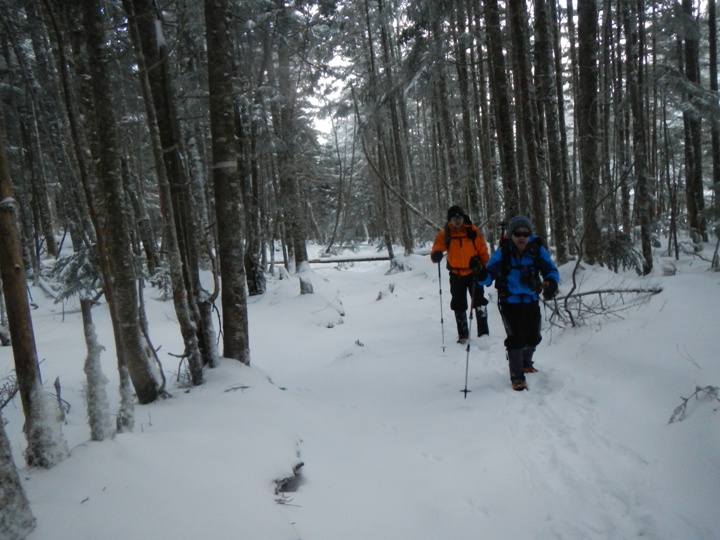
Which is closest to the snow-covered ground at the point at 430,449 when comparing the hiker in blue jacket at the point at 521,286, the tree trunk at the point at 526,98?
the hiker in blue jacket at the point at 521,286

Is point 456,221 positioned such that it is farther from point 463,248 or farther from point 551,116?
point 551,116

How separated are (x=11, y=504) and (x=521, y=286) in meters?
4.67

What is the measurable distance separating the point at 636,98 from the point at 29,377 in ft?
40.9

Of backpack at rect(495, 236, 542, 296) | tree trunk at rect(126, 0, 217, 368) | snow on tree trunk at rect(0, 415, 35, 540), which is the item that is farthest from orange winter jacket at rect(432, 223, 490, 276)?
snow on tree trunk at rect(0, 415, 35, 540)

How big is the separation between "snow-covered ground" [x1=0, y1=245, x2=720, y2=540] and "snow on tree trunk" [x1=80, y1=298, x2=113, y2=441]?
129 mm

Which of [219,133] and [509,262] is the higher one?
[219,133]

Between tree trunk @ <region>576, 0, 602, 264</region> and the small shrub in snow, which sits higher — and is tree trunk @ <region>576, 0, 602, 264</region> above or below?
above

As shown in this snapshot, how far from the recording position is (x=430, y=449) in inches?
156

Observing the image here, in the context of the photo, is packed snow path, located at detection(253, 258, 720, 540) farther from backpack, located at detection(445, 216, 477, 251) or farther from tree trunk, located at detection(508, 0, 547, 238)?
tree trunk, located at detection(508, 0, 547, 238)

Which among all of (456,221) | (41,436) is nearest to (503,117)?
(456,221)

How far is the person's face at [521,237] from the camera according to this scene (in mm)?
4828

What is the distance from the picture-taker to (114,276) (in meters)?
3.98

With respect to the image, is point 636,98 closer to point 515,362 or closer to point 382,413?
point 515,362

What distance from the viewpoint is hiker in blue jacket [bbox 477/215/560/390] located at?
15.9 feet
